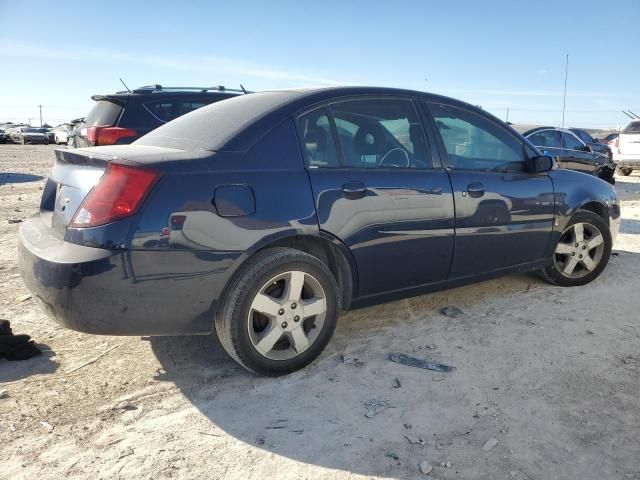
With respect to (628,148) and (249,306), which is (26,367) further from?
(628,148)

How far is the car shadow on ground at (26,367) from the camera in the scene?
3.06 metres

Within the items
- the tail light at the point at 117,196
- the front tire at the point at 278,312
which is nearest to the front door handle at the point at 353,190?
the front tire at the point at 278,312

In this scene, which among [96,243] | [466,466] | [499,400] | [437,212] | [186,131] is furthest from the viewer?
[437,212]

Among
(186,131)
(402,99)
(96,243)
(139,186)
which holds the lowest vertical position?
(96,243)

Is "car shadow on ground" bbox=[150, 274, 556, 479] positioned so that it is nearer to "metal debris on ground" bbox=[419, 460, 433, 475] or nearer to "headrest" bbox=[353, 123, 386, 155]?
"metal debris on ground" bbox=[419, 460, 433, 475]

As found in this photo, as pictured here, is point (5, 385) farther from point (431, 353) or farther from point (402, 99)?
point (402, 99)

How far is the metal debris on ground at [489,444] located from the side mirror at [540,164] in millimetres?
2427

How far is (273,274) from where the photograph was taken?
9.58ft

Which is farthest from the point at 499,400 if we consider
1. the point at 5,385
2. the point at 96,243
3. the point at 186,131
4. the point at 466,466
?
the point at 5,385

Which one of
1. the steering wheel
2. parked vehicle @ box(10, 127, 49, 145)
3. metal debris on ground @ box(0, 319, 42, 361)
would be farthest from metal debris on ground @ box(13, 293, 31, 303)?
parked vehicle @ box(10, 127, 49, 145)

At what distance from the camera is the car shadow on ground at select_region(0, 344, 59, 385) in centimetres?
306

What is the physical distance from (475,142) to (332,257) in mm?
1525

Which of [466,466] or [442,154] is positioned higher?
[442,154]

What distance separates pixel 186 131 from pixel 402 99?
1.48 m
